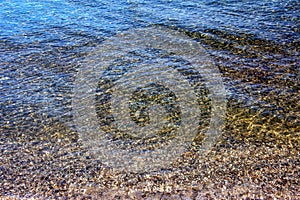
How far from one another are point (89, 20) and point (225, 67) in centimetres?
479

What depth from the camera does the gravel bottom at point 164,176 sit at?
5.20 meters

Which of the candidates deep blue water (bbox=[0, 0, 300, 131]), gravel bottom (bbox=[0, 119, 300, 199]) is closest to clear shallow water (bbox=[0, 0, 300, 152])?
deep blue water (bbox=[0, 0, 300, 131])

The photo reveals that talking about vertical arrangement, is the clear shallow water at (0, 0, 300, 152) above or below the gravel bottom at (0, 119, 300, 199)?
above

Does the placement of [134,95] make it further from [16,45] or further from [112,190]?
[16,45]

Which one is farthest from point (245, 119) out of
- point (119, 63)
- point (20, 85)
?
point (20, 85)

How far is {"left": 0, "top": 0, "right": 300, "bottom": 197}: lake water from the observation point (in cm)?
692

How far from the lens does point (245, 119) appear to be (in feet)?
22.0

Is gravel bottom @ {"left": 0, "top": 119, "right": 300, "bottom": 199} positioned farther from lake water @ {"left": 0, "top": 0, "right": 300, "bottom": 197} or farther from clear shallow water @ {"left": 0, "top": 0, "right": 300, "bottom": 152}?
clear shallow water @ {"left": 0, "top": 0, "right": 300, "bottom": 152}

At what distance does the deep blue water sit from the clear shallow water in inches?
0.8

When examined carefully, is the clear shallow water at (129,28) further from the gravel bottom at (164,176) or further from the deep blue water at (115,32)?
the gravel bottom at (164,176)

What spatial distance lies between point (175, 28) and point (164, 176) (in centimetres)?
557

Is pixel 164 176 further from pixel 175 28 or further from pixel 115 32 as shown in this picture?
pixel 115 32

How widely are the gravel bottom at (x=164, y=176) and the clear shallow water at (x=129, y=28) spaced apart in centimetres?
89

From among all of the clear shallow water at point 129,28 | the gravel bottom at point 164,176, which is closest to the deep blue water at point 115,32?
the clear shallow water at point 129,28
